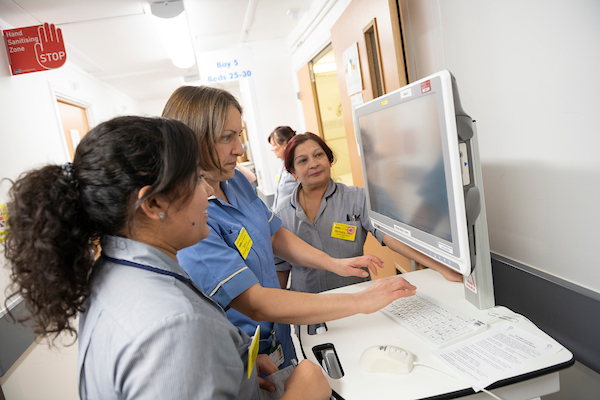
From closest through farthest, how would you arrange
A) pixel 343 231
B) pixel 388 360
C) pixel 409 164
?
pixel 388 360 < pixel 409 164 < pixel 343 231

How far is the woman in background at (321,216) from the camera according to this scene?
1.89 metres

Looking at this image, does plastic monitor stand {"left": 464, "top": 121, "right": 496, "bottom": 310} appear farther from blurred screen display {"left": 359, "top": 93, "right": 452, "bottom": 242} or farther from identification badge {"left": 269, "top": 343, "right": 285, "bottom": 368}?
identification badge {"left": 269, "top": 343, "right": 285, "bottom": 368}

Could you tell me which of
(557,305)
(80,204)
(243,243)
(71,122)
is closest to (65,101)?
(71,122)

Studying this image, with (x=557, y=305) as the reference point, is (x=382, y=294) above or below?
above

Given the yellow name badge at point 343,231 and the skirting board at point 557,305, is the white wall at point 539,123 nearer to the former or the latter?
the skirting board at point 557,305

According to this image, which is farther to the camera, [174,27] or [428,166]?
[174,27]

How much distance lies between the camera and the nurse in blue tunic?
3.53 feet

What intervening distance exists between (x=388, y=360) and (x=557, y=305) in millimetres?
651

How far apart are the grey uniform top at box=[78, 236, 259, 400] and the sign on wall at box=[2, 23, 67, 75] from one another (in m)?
2.96

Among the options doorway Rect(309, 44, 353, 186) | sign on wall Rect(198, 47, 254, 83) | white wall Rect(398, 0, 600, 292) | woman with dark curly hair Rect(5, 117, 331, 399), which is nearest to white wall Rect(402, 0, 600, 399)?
white wall Rect(398, 0, 600, 292)

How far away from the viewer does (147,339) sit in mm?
584

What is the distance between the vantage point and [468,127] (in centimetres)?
88

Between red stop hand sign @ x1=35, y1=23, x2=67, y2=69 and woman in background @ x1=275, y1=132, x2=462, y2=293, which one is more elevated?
red stop hand sign @ x1=35, y1=23, x2=67, y2=69

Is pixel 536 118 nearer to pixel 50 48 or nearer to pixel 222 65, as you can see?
pixel 50 48
